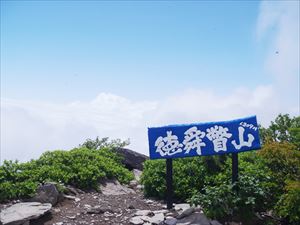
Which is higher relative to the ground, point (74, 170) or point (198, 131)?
point (198, 131)

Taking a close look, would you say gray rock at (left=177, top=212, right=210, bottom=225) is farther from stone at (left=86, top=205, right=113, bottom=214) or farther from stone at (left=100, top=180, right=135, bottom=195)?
stone at (left=100, top=180, right=135, bottom=195)

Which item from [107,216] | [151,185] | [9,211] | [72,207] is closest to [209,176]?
[151,185]

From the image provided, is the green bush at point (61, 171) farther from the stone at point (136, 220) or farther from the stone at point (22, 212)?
the stone at point (136, 220)

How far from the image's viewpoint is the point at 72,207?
30.7ft

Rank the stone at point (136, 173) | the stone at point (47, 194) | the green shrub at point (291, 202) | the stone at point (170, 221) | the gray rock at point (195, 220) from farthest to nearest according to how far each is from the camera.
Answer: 1. the stone at point (136, 173)
2. the stone at point (47, 194)
3. the stone at point (170, 221)
4. the gray rock at point (195, 220)
5. the green shrub at point (291, 202)

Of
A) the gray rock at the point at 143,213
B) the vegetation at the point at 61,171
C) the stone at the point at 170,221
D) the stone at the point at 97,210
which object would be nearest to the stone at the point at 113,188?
the vegetation at the point at 61,171

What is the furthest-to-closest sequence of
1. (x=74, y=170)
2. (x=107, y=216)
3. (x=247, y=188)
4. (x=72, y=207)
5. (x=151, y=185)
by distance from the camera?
(x=74, y=170)
(x=151, y=185)
(x=72, y=207)
(x=107, y=216)
(x=247, y=188)

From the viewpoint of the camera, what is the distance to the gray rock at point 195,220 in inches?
313

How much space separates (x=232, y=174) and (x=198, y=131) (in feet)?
3.73

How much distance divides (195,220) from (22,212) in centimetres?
341

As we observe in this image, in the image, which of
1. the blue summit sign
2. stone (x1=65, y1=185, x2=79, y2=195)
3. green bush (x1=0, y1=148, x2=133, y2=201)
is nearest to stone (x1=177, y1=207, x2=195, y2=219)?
the blue summit sign

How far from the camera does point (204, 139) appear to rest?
354 inches

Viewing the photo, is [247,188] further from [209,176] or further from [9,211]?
[9,211]

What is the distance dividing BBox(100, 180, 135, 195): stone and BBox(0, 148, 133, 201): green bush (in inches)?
7.7
